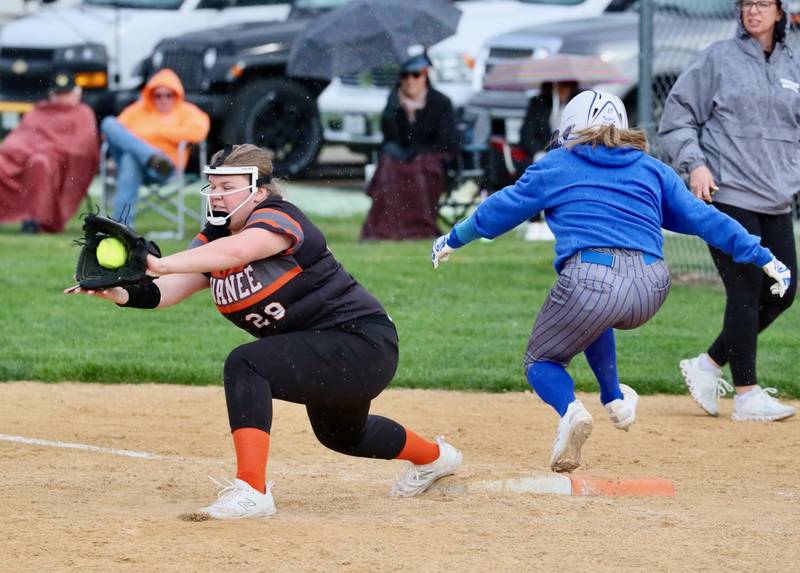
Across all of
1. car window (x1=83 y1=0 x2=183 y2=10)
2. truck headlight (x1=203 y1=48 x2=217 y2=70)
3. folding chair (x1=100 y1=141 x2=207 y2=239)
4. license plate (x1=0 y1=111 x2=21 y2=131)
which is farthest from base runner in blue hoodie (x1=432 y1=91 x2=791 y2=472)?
car window (x1=83 y1=0 x2=183 y2=10)

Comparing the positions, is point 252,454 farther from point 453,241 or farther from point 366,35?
point 366,35

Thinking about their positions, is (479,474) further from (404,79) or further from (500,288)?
(404,79)

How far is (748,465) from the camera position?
6.82 meters

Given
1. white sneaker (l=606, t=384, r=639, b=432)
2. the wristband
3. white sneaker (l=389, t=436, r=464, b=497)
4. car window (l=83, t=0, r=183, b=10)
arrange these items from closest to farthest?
the wristband < white sneaker (l=389, t=436, r=464, b=497) < white sneaker (l=606, t=384, r=639, b=432) < car window (l=83, t=0, r=183, b=10)

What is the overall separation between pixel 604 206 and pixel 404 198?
→ 938cm

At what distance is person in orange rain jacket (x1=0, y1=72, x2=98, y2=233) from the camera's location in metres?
15.6

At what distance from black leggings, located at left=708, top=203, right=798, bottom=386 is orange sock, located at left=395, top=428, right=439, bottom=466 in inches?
87.4

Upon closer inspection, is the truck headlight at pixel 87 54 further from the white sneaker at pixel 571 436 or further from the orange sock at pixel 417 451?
the white sneaker at pixel 571 436

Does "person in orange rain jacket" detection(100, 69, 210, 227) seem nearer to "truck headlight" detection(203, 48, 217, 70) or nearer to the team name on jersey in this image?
"truck headlight" detection(203, 48, 217, 70)

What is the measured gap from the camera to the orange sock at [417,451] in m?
6.08

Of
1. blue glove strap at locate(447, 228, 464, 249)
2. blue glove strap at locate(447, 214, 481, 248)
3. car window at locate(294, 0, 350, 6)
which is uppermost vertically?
blue glove strap at locate(447, 214, 481, 248)

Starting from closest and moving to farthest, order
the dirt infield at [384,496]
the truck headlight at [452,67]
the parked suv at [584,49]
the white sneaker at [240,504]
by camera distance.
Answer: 1. the dirt infield at [384,496]
2. the white sneaker at [240,504]
3. the parked suv at [584,49]
4. the truck headlight at [452,67]

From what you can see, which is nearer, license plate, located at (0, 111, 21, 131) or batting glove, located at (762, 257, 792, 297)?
batting glove, located at (762, 257, 792, 297)

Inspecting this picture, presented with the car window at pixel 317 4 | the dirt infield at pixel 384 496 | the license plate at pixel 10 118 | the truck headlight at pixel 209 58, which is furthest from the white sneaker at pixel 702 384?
the license plate at pixel 10 118
